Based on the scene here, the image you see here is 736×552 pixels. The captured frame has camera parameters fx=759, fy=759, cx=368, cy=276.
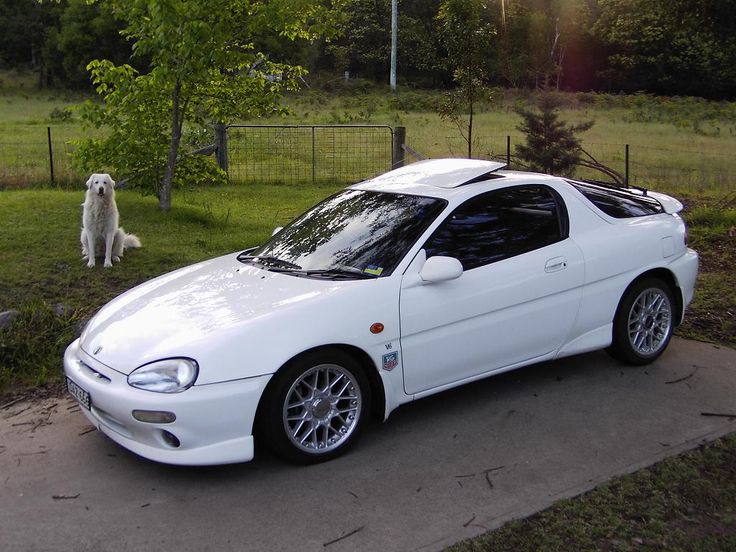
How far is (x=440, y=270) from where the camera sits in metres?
4.55

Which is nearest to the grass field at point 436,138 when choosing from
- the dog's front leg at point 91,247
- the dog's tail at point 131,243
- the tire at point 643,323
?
the dog's tail at point 131,243

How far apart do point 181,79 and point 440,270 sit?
290 inches

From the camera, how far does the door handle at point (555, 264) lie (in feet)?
16.9

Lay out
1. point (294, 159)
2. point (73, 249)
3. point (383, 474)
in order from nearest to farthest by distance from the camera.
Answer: point (383, 474) < point (73, 249) < point (294, 159)

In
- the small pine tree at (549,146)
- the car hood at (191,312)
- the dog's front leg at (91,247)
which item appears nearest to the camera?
the car hood at (191,312)

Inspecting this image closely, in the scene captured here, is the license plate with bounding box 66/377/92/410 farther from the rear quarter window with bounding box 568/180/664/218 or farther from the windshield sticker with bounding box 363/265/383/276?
the rear quarter window with bounding box 568/180/664/218

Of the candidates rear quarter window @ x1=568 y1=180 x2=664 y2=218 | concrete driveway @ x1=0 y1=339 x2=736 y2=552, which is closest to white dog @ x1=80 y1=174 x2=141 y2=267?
concrete driveway @ x1=0 y1=339 x2=736 y2=552

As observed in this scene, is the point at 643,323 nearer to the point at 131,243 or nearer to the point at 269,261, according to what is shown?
the point at 269,261

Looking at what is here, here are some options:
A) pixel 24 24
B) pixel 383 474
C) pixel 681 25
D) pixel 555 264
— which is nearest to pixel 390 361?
pixel 383 474

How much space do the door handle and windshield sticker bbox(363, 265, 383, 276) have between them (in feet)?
4.00

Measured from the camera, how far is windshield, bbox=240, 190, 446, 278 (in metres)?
4.79

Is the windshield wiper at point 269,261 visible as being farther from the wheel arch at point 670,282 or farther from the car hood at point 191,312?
the wheel arch at point 670,282

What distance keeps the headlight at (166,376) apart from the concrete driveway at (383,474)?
0.58 m

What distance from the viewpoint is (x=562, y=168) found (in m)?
14.7
